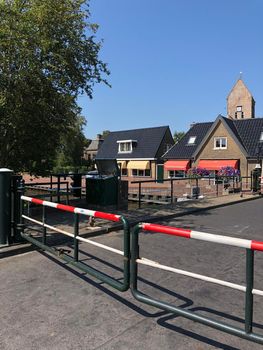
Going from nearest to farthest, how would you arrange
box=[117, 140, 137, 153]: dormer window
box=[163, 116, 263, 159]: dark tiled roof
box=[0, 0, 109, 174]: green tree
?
box=[0, 0, 109, 174]: green tree < box=[163, 116, 263, 159]: dark tiled roof < box=[117, 140, 137, 153]: dormer window

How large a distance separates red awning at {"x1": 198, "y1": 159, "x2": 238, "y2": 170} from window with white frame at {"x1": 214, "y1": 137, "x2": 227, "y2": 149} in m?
1.43

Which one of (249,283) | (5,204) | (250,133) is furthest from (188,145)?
(249,283)

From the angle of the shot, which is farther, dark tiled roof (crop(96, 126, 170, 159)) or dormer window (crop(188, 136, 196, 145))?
dark tiled roof (crop(96, 126, 170, 159))

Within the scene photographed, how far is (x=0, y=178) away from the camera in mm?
6816

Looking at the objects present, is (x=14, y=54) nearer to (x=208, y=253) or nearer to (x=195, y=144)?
(x=208, y=253)

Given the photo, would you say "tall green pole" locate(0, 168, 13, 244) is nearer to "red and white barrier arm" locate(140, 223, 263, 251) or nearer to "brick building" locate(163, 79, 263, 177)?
"red and white barrier arm" locate(140, 223, 263, 251)

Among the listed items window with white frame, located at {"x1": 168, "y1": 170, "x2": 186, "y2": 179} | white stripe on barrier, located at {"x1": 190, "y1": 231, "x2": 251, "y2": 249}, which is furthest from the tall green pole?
window with white frame, located at {"x1": 168, "y1": 170, "x2": 186, "y2": 179}

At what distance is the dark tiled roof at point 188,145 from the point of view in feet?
131

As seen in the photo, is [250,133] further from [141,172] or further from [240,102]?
[240,102]

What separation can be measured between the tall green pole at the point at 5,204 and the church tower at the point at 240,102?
2340 inches

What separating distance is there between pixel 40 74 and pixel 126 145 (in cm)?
4027

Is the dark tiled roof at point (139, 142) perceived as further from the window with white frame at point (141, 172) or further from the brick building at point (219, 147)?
the brick building at point (219, 147)

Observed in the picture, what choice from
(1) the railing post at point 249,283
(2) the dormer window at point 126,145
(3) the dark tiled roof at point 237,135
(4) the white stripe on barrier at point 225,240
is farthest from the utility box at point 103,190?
(2) the dormer window at point 126,145

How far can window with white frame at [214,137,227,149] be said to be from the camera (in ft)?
121
